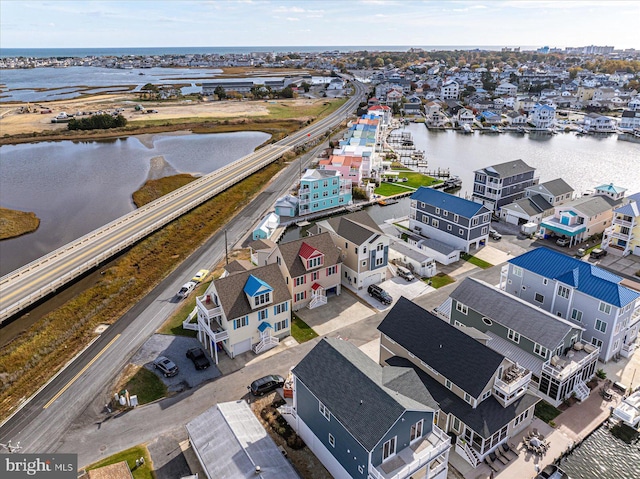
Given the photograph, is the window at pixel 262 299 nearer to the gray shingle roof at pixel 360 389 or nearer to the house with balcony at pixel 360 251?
the gray shingle roof at pixel 360 389

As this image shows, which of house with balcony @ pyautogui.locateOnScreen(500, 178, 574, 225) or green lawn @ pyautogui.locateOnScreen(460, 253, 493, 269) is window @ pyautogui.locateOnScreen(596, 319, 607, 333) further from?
house with balcony @ pyautogui.locateOnScreen(500, 178, 574, 225)

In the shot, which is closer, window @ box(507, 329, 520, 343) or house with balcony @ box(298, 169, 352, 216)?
window @ box(507, 329, 520, 343)

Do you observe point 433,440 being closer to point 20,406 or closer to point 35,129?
point 20,406

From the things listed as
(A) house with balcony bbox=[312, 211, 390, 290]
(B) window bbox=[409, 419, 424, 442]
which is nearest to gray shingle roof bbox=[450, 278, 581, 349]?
(A) house with balcony bbox=[312, 211, 390, 290]

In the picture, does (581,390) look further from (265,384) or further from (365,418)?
(265,384)

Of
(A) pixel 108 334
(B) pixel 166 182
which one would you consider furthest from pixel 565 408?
(B) pixel 166 182

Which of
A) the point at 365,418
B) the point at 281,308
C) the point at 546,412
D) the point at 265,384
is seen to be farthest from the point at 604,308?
the point at 265,384

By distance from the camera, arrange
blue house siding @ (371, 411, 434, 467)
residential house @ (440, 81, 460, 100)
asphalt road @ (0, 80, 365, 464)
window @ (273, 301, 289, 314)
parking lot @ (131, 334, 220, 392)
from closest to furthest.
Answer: blue house siding @ (371, 411, 434, 467) < asphalt road @ (0, 80, 365, 464) < parking lot @ (131, 334, 220, 392) < window @ (273, 301, 289, 314) < residential house @ (440, 81, 460, 100)
